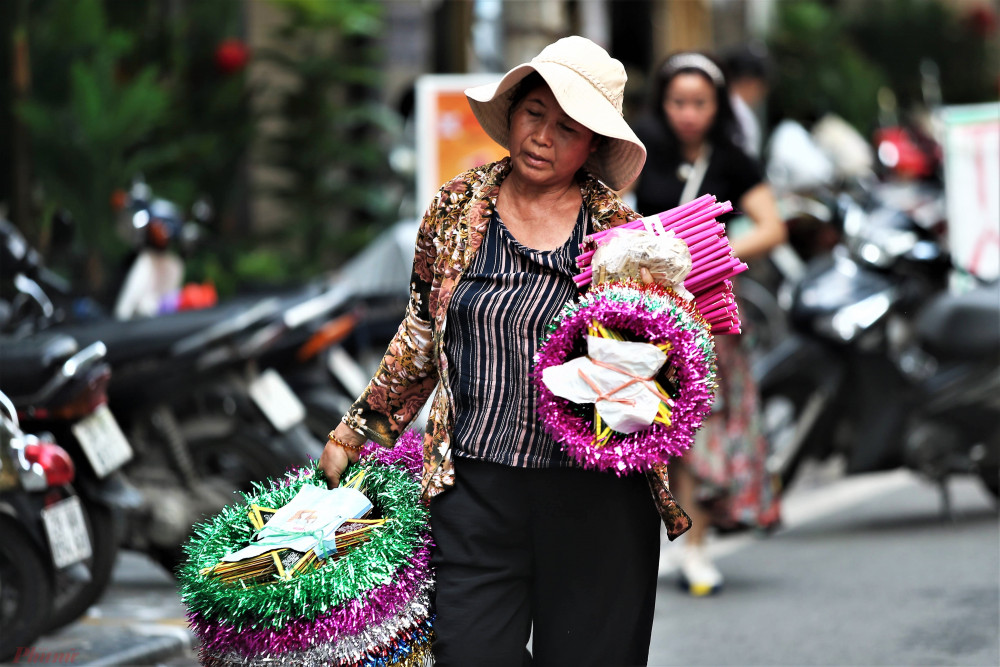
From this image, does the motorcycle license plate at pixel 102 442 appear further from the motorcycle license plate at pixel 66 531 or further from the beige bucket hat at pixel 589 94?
the beige bucket hat at pixel 589 94

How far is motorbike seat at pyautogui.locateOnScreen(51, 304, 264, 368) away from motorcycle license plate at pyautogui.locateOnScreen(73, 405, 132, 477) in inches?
21.9

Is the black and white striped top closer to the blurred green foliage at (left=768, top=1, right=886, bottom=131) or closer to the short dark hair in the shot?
the short dark hair

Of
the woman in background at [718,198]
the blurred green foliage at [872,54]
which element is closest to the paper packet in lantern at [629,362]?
the woman in background at [718,198]

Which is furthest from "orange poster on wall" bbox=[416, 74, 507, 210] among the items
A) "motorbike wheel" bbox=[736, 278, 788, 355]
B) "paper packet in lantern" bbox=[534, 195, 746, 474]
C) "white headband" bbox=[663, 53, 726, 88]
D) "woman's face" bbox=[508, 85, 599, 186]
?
"paper packet in lantern" bbox=[534, 195, 746, 474]

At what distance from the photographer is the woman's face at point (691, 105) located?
5.55 meters

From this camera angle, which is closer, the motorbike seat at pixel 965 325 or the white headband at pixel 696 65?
the white headband at pixel 696 65

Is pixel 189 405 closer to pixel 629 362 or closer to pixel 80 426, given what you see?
pixel 80 426

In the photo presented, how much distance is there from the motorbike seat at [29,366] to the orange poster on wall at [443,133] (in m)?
3.60

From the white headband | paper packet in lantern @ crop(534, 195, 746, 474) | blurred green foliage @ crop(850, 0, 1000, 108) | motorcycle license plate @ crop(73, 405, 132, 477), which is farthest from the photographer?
blurred green foliage @ crop(850, 0, 1000, 108)

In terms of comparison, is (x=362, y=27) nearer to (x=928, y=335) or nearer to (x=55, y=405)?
(x=928, y=335)

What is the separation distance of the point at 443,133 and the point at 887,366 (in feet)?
8.79

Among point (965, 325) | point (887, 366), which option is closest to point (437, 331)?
point (965, 325)

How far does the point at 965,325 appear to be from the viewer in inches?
284

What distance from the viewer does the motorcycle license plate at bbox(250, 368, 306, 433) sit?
6230 mm
